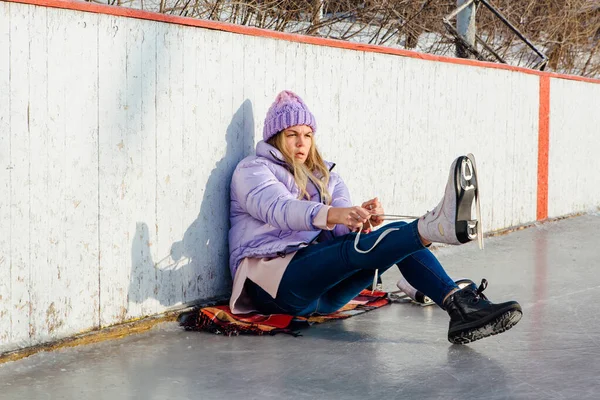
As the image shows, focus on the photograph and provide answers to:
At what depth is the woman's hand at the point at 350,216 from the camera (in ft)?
11.6

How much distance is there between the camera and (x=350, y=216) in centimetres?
357

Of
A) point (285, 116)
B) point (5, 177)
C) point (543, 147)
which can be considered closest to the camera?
point (5, 177)

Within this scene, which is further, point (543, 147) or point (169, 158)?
point (543, 147)

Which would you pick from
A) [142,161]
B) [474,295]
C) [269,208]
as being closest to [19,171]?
[142,161]

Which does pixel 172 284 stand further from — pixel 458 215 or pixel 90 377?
pixel 458 215

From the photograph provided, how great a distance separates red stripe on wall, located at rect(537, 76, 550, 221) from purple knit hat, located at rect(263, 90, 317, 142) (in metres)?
4.51

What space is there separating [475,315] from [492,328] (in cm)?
8

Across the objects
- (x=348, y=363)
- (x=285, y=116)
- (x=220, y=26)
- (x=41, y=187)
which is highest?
(x=220, y=26)

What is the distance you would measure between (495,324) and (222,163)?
1.59 m

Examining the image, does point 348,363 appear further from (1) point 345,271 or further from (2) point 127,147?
(2) point 127,147

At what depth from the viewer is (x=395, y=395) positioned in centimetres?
308

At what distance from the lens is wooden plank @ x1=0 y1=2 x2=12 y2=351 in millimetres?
3338

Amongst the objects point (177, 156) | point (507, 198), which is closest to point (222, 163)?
point (177, 156)

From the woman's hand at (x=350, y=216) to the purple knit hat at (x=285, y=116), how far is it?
0.78 meters
